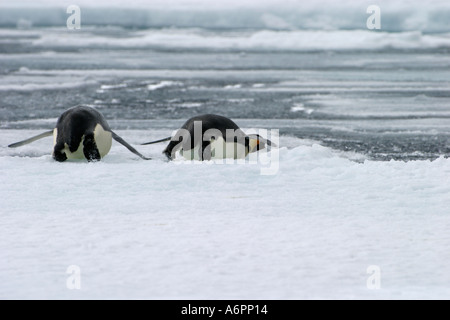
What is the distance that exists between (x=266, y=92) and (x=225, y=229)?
8.45m

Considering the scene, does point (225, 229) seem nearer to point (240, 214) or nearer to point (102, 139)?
point (240, 214)

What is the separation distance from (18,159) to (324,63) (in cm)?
1365

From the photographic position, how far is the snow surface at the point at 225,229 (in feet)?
8.54

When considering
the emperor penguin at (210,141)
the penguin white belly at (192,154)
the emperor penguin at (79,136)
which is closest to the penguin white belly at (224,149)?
the emperor penguin at (210,141)

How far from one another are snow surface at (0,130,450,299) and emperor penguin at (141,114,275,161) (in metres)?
0.54

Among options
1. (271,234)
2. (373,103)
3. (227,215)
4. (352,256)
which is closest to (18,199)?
(227,215)

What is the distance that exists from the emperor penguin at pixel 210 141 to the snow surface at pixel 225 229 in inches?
21.4

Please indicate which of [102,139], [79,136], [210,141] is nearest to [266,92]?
[210,141]

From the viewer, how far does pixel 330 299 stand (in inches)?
96.7

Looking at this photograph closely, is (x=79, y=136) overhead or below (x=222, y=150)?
overhead

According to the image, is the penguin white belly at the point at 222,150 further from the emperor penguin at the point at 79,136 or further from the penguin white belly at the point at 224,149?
the emperor penguin at the point at 79,136

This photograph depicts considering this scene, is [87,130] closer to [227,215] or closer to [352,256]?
[227,215]

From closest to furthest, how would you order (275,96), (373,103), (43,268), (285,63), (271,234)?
(43,268) → (271,234) → (373,103) → (275,96) → (285,63)

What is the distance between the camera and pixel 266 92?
11617mm
